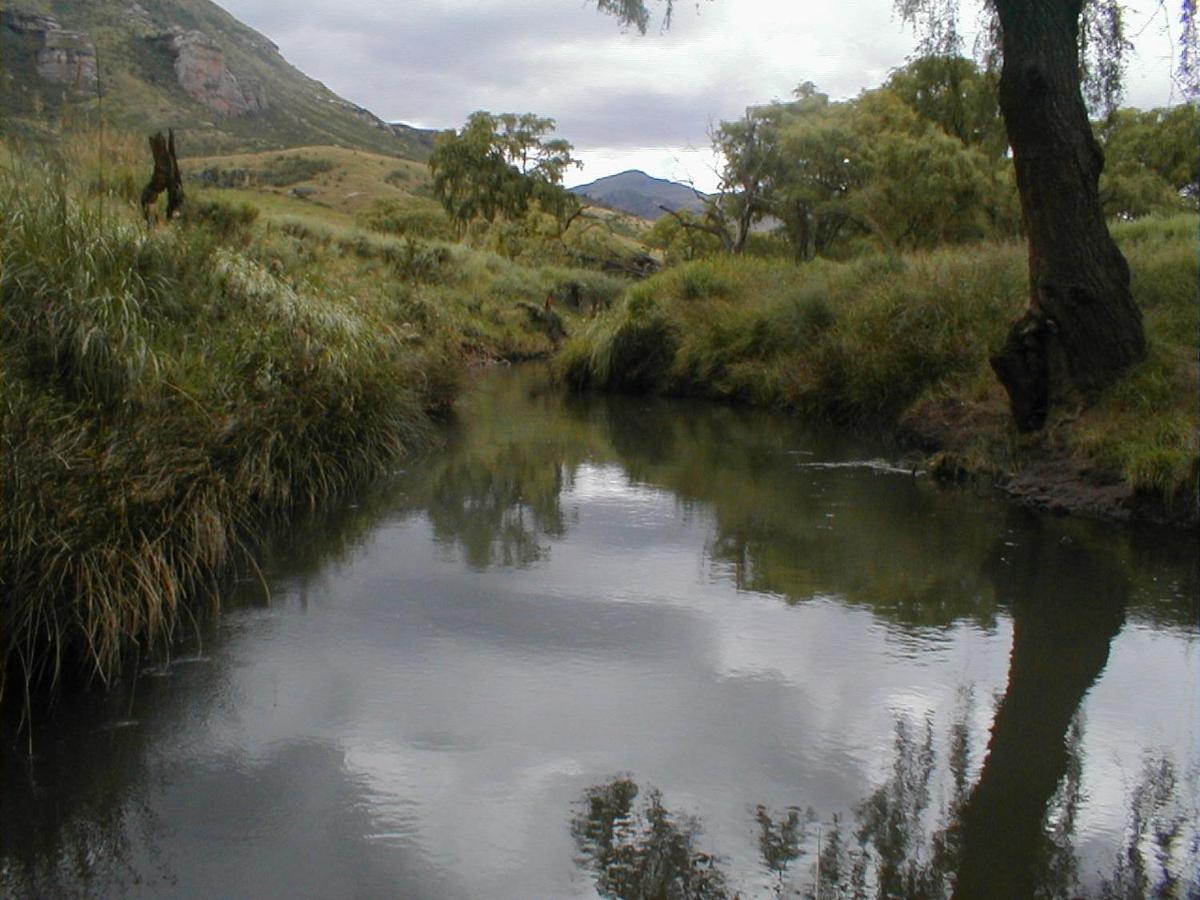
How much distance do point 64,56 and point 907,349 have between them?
10229 mm

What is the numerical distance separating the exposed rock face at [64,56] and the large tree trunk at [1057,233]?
24.7 feet

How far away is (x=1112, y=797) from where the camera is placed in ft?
14.9

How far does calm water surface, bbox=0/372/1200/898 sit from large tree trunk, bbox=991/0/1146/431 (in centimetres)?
211

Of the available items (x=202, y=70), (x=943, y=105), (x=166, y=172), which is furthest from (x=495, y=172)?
(x=166, y=172)

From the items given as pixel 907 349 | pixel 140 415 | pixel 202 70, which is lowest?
pixel 140 415

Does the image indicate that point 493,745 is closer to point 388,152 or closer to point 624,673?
point 624,673

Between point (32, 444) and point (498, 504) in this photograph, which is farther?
point (498, 504)


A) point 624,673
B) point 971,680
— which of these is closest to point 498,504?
point 624,673

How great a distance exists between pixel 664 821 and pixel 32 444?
129 inches

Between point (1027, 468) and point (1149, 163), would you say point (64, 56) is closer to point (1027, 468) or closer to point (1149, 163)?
point (1027, 468)

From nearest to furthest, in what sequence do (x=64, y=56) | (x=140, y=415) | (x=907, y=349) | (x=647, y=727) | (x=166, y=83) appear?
(x=647, y=727), (x=140, y=415), (x=64, y=56), (x=907, y=349), (x=166, y=83)

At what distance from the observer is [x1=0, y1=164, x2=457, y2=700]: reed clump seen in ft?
16.8

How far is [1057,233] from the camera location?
1032 cm

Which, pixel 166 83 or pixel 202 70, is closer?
pixel 166 83
